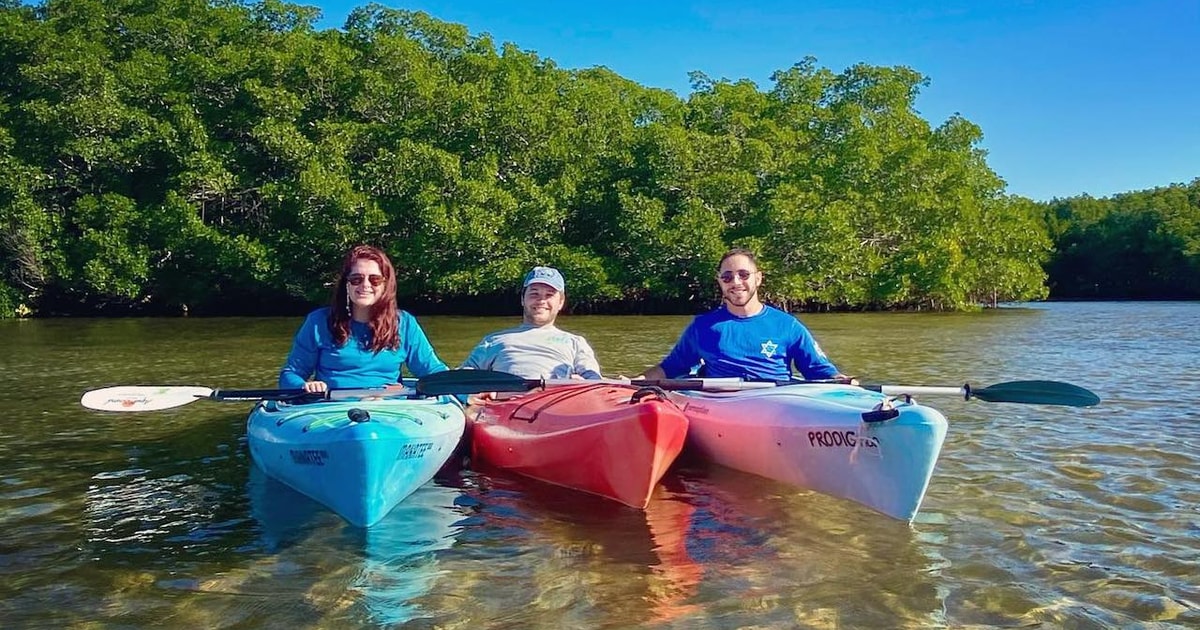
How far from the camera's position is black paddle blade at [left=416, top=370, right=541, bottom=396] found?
5094mm

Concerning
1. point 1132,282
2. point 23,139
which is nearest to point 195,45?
point 23,139

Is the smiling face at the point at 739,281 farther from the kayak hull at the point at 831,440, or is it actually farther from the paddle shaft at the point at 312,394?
the paddle shaft at the point at 312,394

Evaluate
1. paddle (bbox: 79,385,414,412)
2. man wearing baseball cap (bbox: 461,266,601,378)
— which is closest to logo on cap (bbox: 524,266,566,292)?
man wearing baseball cap (bbox: 461,266,601,378)

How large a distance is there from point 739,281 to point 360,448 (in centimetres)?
258

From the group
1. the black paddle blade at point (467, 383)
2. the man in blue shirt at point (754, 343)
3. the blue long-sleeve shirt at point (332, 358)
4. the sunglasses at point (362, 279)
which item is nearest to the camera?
the black paddle blade at point (467, 383)

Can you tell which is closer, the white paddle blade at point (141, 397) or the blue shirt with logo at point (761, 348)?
the white paddle blade at point (141, 397)

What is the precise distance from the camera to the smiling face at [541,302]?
6062 millimetres

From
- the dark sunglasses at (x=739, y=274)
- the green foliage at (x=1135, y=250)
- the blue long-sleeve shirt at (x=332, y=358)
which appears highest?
the green foliage at (x=1135, y=250)

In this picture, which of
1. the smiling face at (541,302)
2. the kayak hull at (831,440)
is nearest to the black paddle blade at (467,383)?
the smiling face at (541,302)

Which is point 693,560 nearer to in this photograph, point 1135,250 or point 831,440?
point 831,440

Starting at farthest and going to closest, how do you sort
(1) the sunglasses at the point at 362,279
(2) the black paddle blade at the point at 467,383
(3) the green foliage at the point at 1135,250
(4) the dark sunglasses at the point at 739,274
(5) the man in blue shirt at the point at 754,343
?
1. (3) the green foliage at the point at 1135,250
2. (5) the man in blue shirt at the point at 754,343
3. (4) the dark sunglasses at the point at 739,274
4. (1) the sunglasses at the point at 362,279
5. (2) the black paddle blade at the point at 467,383

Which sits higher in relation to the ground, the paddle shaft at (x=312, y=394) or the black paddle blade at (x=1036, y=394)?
the black paddle blade at (x=1036, y=394)

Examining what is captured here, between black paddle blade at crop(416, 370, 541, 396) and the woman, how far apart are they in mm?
407

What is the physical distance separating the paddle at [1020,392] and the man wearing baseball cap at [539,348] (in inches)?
75.7
